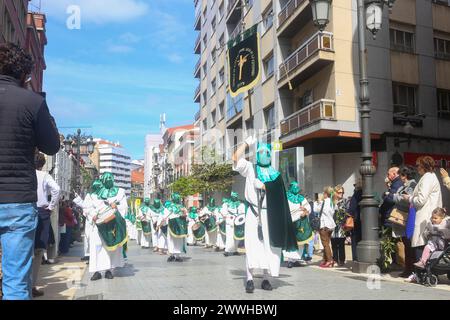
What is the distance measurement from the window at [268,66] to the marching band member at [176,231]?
536 inches

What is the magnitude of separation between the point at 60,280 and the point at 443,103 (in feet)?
62.5

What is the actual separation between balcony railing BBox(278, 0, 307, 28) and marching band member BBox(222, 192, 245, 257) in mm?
9888

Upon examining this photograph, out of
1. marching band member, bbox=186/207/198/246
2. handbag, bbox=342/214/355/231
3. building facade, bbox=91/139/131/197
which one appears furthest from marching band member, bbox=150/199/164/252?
building facade, bbox=91/139/131/197

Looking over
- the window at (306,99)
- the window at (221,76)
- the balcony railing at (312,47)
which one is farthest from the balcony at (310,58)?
the window at (221,76)

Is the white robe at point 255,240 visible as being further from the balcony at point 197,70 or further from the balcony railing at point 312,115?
the balcony at point 197,70

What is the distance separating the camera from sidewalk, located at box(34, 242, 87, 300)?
725 cm

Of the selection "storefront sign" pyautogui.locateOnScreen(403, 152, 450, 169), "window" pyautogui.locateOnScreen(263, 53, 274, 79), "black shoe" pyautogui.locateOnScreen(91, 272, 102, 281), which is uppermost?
"window" pyautogui.locateOnScreen(263, 53, 274, 79)

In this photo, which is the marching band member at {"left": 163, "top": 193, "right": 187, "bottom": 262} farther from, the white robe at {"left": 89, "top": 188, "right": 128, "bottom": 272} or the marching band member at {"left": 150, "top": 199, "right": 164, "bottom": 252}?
the white robe at {"left": 89, "top": 188, "right": 128, "bottom": 272}

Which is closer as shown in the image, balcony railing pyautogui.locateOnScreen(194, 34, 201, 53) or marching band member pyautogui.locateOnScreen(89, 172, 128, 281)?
marching band member pyautogui.locateOnScreen(89, 172, 128, 281)

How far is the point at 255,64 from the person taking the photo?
13570mm

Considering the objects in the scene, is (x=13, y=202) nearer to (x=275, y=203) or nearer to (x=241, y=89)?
(x=275, y=203)

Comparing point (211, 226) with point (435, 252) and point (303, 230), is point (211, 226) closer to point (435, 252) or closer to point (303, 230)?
point (303, 230)
